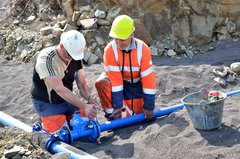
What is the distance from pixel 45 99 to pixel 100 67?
11.0ft

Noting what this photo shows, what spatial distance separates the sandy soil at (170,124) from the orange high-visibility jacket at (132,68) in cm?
36

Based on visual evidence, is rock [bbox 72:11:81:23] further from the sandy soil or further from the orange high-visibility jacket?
the orange high-visibility jacket

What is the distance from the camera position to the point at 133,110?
572cm

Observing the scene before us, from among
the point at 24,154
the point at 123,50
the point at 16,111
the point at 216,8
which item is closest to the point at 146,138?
the point at 123,50

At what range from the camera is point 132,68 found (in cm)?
536

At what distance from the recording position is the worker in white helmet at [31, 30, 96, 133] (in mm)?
4723

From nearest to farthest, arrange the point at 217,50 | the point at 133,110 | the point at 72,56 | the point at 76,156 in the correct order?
the point at 76,156 → the point at 72,56 → the point at 133,110 → the point at 217,50

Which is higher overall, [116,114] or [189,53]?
[116,114]

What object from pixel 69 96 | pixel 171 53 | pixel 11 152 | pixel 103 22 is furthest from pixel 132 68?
pixel 103 22

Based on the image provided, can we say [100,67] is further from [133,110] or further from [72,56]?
[72,56]

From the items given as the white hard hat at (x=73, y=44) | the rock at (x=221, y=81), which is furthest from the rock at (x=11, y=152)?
the rock at (x=221, y=81)

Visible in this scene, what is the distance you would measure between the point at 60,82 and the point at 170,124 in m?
1.35

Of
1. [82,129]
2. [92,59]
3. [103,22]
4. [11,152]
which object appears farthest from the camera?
[103,22]

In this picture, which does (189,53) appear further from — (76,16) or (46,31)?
(46,31)
